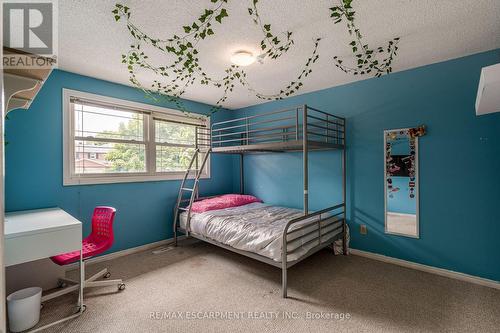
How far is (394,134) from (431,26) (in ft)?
4.29

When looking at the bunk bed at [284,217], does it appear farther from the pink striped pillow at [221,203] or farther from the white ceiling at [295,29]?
the white ceiling at [295,29]

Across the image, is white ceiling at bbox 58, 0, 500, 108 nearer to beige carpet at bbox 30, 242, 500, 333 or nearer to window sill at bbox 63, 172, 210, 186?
window sill at bbox 63, 172, 210, 186

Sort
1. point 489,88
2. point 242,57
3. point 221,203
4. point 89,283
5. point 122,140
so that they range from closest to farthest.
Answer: point 489,88
point 89,283
point 242,57
point 122,140
point 221,203

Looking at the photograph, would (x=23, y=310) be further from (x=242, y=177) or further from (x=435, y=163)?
(x=435, y=163)

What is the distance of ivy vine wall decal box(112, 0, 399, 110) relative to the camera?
1.91 m

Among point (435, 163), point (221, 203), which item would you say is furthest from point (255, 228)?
point (435, 163)

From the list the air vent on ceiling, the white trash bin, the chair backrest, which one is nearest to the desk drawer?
the white trash bin

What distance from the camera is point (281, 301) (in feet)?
7.50

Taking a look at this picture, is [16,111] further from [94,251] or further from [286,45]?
→ [286,45]

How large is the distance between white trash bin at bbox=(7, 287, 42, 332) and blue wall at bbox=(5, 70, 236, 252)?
3.68 ft

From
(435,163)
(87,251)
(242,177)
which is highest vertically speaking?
(435,163)

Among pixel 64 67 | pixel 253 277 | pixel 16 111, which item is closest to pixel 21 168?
pixel 16 111

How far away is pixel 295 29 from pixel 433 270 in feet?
10.1

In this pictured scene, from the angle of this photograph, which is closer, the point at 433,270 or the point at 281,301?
the point at 281,301
